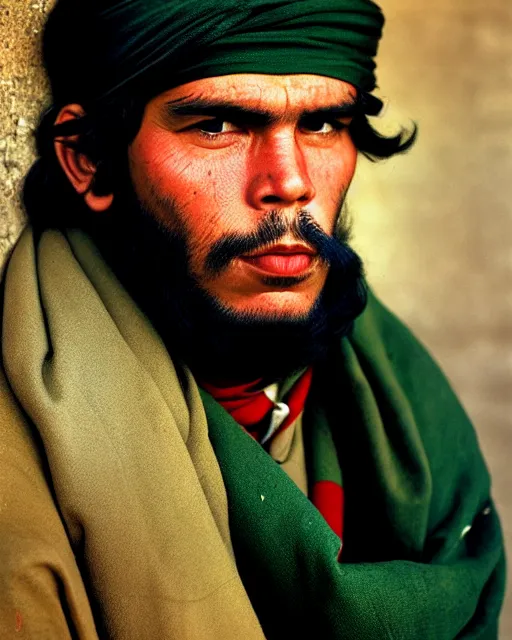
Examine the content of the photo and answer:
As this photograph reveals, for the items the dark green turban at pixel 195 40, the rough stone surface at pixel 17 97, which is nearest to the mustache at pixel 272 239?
the dark green turban at pixel 195 40

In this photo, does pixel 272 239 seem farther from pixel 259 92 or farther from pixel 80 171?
pixel 80 171

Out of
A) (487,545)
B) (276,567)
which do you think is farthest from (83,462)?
(487,545)

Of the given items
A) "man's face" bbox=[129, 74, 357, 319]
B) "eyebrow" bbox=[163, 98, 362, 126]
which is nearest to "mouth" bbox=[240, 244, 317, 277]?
"man's face" bbox=[129, 74, 357, 319]

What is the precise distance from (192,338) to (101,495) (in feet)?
1.37

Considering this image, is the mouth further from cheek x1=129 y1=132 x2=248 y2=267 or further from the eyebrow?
the eyebrow

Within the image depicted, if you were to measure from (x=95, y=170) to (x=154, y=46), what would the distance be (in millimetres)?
294

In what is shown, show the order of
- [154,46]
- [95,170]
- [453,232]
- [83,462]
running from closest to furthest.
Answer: [83,462] → [154,46] → [95,170] → [453,232]

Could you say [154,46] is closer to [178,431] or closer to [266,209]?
[266,209]

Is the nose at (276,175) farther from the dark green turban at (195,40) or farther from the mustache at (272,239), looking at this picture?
the dark green turban at (195,40)

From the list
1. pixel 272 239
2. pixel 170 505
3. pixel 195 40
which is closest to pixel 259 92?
pixel 195 40

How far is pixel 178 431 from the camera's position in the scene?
5.23 ft

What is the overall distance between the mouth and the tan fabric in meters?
0.26

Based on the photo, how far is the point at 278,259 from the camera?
5.69 feet

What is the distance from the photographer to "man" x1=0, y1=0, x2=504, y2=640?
4.89ft
